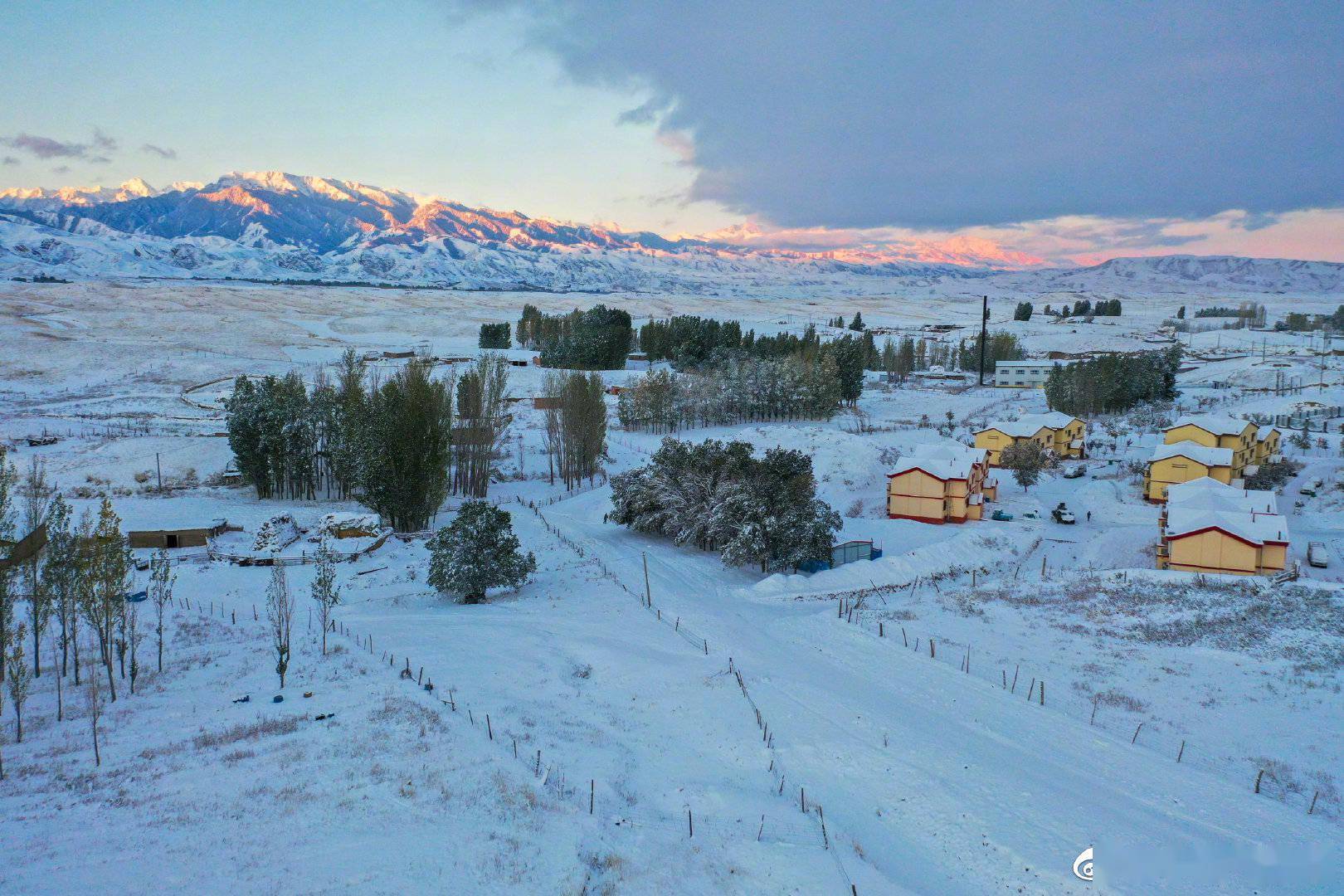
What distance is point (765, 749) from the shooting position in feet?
56.5

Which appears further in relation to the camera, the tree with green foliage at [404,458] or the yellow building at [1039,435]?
the yellow building at [1039,435]

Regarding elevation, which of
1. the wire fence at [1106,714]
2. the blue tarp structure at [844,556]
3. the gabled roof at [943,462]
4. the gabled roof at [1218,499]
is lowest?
the wire fence at [1106,714]

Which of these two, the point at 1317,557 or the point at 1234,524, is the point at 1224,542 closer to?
the point at 1234,524

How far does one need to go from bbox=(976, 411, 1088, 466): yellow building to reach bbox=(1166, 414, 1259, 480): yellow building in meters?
8.51

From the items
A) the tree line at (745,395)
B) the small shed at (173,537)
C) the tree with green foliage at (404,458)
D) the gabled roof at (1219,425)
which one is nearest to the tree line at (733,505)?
the tree with green foliage at (404,458)

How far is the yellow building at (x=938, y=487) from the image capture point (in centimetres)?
4294

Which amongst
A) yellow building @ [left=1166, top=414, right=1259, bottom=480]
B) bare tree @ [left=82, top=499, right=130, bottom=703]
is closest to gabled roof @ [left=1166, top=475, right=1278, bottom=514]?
yellow building @ [left=1166, top=414, right=1259, bottom=480]

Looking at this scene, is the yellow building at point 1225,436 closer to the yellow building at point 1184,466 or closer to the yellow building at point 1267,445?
the yellow building at point 1267,445

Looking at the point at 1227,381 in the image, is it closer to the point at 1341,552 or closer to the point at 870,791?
the point at 1341,552

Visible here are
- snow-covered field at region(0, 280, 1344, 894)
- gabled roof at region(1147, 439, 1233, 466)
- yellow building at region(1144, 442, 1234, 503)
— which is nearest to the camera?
snow-covered field at region(0, 280, 1344, 894)

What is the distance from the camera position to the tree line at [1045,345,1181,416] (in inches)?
3201

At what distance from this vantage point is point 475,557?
28.7 m

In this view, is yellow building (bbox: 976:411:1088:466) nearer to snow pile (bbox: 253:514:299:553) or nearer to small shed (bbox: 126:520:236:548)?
snow pile (bbox: 253:514:299:553)

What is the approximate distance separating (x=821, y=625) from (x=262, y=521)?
2794 centimetres
